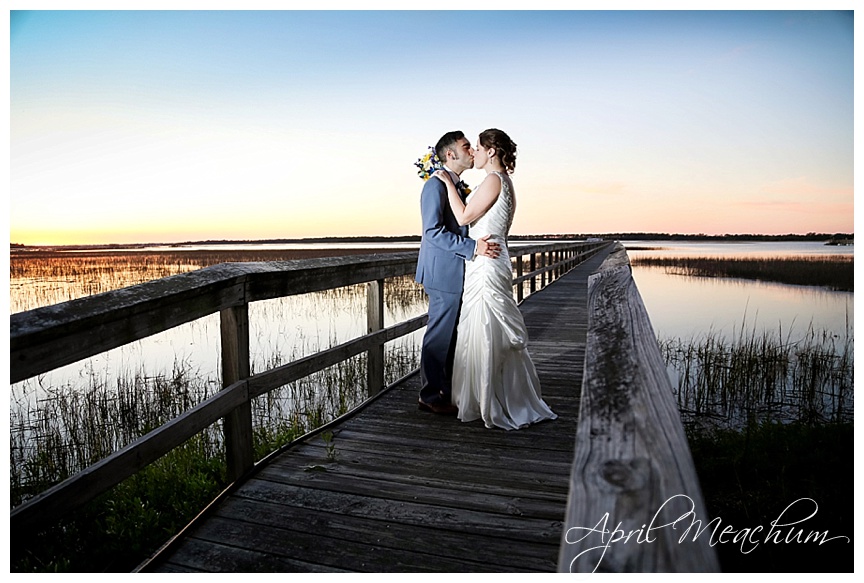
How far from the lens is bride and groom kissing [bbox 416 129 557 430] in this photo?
3.60 m

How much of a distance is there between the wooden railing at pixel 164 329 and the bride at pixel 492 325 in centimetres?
83

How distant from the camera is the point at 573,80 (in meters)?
11.4

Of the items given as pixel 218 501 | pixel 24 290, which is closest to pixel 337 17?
pixel 218 501

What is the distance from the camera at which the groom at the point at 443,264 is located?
3678 millimetres

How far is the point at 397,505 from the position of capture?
246 cm

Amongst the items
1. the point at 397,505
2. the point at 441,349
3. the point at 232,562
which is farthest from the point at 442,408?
the point at 232,562

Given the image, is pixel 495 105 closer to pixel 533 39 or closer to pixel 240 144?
pixel 533 39

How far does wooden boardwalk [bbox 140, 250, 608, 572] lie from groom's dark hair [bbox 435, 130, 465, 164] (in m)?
1.82

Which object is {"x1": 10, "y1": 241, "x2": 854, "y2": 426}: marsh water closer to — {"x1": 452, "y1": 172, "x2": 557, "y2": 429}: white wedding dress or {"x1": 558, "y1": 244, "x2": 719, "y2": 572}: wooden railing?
{"x1": 452, "y1": 172, "x2": 557, "y2": 429}: white wedding dress

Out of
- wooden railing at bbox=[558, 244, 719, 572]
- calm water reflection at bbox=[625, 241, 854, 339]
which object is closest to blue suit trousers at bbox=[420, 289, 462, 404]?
wooden railing at bbox=[558, 244, 719, 572]

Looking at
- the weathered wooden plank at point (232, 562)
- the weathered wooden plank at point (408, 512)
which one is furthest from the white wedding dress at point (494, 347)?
the weathered wooden plank at point (232, 562)

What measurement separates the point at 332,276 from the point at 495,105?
451 centimetres

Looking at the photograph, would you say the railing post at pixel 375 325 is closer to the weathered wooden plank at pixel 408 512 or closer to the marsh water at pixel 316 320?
the weathered wooden plank at pixel 408 512

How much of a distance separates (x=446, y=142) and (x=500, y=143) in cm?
38
